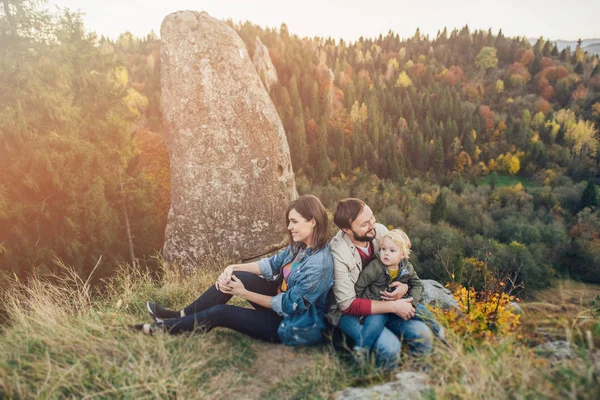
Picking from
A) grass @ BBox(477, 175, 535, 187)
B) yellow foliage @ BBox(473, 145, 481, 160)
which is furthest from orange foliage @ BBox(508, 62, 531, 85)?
grass @ BBox(477, 175, 535, 187)

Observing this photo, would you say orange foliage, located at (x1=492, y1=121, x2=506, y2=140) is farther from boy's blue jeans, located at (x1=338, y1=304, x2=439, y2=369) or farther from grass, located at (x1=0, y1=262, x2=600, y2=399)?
boy's blue jeans, located at (x1=338, y1=304, x2=439, y2=369)

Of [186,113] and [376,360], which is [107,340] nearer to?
[376,360]

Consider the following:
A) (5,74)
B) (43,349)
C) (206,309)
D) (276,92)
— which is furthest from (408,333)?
(276,92)

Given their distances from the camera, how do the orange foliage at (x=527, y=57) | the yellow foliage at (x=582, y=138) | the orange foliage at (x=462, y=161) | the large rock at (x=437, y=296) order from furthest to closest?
the orange foliage at (x=527, y=57) → the yellow foliage at (x=582, y=138) → the orange foliage at (x=462, y=161) → the large rock at (x=437, y=296)

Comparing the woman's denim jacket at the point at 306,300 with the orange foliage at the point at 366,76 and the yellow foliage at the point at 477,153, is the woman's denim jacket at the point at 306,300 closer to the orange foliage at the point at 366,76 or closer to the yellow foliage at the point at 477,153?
the yellow foliage at the point at 477,153

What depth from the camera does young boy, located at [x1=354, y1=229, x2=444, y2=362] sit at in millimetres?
3439

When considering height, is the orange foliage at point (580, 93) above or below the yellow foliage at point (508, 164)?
above

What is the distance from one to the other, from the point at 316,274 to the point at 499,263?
1218 inches

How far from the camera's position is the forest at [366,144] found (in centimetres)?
1069

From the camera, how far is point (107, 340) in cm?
309

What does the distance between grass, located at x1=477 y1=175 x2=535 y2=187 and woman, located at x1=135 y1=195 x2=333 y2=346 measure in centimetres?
5958

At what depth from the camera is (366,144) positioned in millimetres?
59375

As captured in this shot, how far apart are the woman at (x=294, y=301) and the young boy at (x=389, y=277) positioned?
0.42 meters

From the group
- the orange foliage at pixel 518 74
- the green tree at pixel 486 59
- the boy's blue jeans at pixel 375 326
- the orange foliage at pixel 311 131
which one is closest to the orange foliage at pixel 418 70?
the green tree at pixel 486 59
